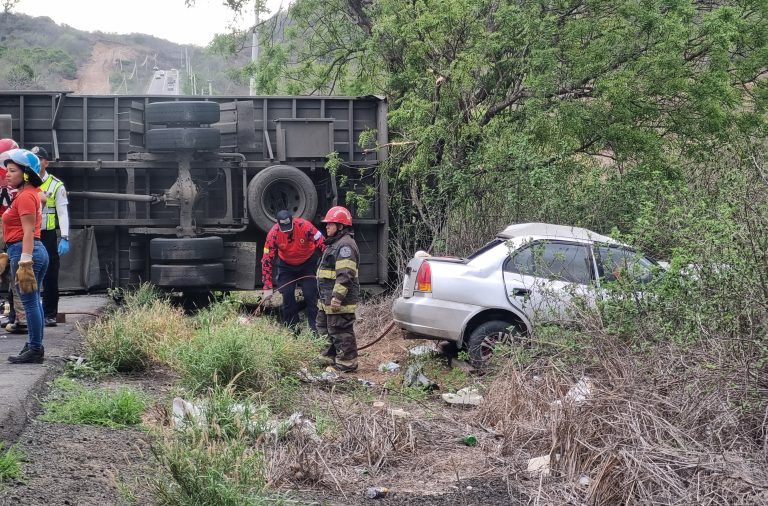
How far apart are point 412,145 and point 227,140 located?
250cm

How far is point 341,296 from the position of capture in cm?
984

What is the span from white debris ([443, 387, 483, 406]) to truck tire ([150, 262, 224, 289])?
493 centimetres

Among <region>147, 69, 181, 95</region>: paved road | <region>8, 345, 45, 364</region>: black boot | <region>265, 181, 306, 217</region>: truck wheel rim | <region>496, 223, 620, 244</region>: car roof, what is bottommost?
<region>8, 345, 45, 364</region>: black boot

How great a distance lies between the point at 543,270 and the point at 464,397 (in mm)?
1346

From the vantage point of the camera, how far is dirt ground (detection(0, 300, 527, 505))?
4.93 meters

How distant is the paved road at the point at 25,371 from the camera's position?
609 cm

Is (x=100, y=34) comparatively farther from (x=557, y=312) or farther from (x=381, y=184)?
(x=557, y=312)

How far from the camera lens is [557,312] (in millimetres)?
7492

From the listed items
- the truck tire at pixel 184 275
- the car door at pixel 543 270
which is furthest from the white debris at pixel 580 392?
the truck tire at pixel 184 275

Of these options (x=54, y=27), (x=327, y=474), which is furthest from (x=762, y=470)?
(x=54, y=27)

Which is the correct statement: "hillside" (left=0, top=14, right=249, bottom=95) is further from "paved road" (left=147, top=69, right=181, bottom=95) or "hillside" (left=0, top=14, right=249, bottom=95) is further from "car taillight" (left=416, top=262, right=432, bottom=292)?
"car taillight" (left=416, top=262, right=432, bottom=292)

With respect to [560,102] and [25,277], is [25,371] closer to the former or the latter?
[25,277]

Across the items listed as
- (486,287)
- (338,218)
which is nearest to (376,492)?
(486,287)

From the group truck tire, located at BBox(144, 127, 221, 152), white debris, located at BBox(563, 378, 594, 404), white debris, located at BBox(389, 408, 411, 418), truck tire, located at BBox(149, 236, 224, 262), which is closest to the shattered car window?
white debris, located at BBox(389, 408, 411, 418)
